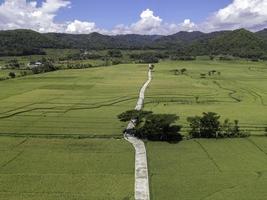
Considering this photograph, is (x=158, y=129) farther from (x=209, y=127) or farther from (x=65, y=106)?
(x=65, y=106)

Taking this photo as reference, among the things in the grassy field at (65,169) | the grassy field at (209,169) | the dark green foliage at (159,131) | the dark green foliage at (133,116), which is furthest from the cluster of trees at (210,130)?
the grassy field at (65,169)

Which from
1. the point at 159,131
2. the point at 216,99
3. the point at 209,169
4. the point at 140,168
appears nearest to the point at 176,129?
the point at 159,131

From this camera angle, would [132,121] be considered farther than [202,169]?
Yes

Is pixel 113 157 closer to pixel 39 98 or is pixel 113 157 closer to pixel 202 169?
pixel 202 169

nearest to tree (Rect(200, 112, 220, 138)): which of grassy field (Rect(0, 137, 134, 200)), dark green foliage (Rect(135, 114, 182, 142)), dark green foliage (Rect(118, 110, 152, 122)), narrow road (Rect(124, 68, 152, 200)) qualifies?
dark green foliage (Rect(135, 114, 182, 142))

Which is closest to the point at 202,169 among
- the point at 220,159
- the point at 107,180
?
the point at 220,159

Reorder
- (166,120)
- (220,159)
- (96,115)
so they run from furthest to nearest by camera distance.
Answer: (96,115), (166,120), (220,159)

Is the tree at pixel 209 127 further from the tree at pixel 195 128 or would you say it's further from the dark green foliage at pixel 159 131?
the dark green foliage at pixel 159 131
